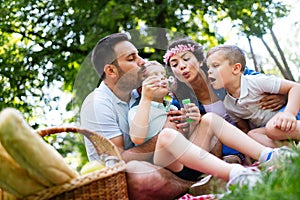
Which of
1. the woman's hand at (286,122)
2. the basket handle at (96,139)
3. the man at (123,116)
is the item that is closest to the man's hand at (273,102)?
the woman's hand at (286,122)

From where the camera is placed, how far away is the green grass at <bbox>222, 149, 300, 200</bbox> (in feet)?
4.56

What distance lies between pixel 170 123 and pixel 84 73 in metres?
1.08

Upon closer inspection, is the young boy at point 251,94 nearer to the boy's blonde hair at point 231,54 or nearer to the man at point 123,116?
the boy's blonde hair at point 231,54

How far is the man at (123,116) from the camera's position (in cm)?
225

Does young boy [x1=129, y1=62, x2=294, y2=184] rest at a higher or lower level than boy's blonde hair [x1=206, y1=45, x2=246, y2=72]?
lower

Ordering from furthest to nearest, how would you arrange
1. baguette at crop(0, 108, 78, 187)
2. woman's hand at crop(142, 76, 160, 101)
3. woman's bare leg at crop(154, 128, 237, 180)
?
woman's hand at crop(142, 76, 160, 101), woman's bare leg at crop(154, 128, 237, 180), baguette at crop(0, 108, 78, 187)

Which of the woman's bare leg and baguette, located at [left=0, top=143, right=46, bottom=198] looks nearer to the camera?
baguette, located at [left=0, top=143, right=46, bottom=198]

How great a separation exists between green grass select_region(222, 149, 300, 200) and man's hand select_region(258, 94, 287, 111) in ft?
3.13

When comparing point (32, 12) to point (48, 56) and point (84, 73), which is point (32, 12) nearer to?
point (48, 56)

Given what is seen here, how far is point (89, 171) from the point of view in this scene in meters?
2.04

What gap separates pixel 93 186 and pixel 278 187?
724 mm

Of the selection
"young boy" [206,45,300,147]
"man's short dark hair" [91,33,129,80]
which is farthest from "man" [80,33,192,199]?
"young boy" [206,45,300,147]

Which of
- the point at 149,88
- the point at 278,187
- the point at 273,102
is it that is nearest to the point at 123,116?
the point at 149,88

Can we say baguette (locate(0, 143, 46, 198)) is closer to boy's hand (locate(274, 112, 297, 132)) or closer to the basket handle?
the basket handle
